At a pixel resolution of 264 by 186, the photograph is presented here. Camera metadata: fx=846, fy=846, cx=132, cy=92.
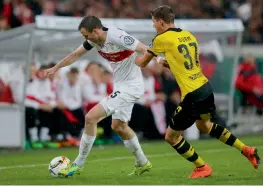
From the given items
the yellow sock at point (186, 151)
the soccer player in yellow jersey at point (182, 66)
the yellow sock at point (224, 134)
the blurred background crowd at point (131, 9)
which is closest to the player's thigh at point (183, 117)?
the soccer player in yellow jersey at point (182, 66)

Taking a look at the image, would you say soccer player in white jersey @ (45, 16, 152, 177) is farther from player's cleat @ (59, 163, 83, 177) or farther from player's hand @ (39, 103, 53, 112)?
player's hand @ (39, 103, 53, 112)

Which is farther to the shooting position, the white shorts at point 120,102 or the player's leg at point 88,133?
the white shorts at point 120,102

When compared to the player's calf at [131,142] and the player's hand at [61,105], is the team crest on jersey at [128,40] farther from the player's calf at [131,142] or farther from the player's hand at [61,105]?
the player's hand at [61,105]

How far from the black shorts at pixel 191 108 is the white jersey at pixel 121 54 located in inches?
44.5

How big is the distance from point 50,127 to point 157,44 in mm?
7961

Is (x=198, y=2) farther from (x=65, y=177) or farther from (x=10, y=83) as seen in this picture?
(x=65, y=177)

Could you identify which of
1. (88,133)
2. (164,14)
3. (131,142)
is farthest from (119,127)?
(164,14)

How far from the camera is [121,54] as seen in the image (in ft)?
37.2

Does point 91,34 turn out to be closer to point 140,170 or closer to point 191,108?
point 191,108

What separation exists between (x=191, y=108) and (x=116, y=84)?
58.2 inches

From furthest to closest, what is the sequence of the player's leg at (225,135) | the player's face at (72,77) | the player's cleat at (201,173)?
1. the player's face at (72,77)
2. the player's leg at (225,135)
3. the player's cleat at (201,173)

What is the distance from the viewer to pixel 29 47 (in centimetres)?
1703

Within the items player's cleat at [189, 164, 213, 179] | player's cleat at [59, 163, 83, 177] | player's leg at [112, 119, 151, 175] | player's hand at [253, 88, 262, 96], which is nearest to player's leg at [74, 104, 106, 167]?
player's cleat at [59, 163, 83, 177]

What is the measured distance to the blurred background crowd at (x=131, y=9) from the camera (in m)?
20.2
